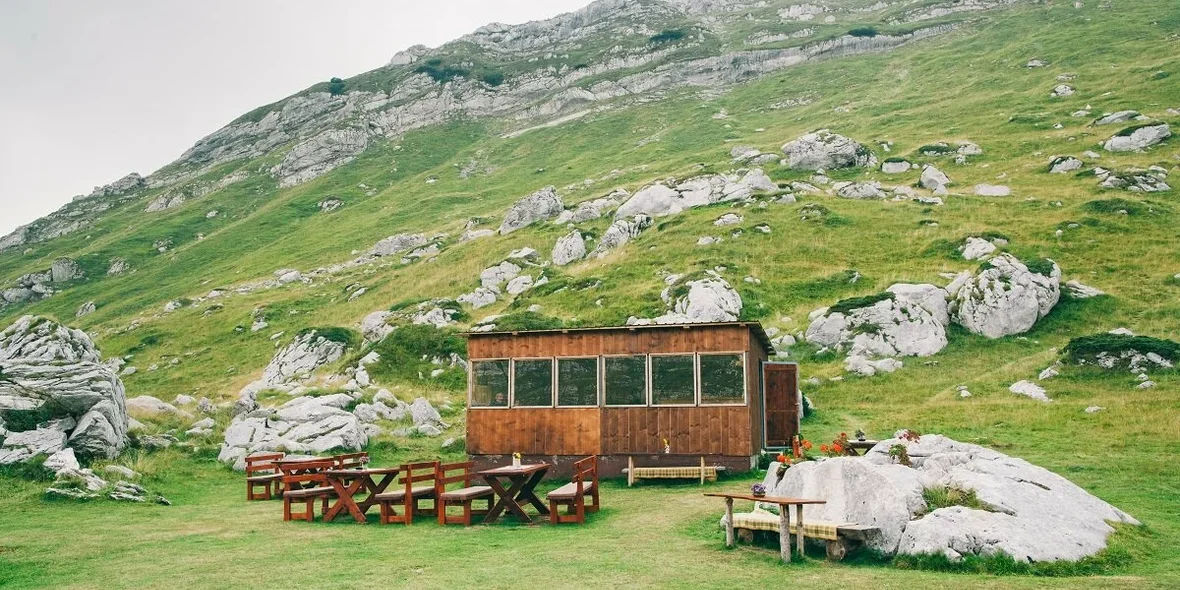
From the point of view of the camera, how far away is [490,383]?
23.4 m

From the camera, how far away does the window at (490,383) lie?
23.2m

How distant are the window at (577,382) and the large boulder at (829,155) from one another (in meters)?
54.4

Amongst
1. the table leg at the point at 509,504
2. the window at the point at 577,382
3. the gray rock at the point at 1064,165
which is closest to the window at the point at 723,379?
the window at the point at 577,382

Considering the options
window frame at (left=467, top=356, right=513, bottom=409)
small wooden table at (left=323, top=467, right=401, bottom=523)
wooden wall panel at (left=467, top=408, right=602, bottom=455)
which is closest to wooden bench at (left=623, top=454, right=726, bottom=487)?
wooden wall panel at (left=467, top=408, right=602, bottom=455)

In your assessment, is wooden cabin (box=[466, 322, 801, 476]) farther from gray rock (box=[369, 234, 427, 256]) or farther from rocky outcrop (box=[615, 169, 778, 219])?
gray rock (box=[369, 234, 427, 256])

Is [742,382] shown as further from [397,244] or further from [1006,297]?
[397,244]

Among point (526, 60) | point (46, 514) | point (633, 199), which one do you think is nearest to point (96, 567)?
point (46, 514)

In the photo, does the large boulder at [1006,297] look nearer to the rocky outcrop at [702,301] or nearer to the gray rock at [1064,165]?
the rocky outcrop at [702,301]

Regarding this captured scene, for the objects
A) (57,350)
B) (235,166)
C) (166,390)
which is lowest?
(166,390)

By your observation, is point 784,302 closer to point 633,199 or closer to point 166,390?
point 633,199

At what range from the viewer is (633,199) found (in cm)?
6925

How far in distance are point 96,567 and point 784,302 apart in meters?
37.5

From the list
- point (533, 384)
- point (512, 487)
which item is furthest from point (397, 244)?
point (512, 487)

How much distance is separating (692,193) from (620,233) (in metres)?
10.1
